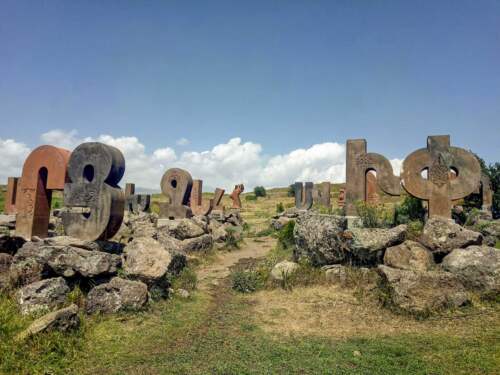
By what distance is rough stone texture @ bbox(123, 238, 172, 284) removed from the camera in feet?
20.9

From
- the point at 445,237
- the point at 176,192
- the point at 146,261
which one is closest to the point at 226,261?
the point at 146,261

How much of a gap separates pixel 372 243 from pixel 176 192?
37.3 feet

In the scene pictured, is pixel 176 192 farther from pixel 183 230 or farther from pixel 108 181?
pixel 108 181

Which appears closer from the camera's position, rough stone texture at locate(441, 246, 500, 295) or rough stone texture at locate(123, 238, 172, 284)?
rough stone texture at locate(441, 246, 500, 295)

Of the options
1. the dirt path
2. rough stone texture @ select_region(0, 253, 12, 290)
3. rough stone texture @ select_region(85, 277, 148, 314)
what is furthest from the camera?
the dirt path

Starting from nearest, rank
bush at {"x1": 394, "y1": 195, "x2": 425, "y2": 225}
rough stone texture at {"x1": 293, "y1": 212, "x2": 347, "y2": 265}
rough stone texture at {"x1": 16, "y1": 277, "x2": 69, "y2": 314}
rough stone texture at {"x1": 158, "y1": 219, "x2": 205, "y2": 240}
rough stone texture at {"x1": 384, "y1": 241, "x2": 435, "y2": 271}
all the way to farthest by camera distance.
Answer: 1. rough stone texture at {"x1": 16, "y1": 277, "x2": 69, "y2": 314}
2. rough stone texture at {"x1": 384, "y1": 241, "x2": 435, "y2": 271}
3. rough stone texture at {"x1": 293, "y1": 212, "x2": 347, "y2": 265}
4. bush at {"x1": 394, "y1": 195, "x2": 425, "y2": 225}
5. rough stone texture at {"x1": 158, "y1": 219, "x2": 205, "y2": 240}

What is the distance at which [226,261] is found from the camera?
11656mm

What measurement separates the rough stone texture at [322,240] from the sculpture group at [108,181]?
3.82 metres

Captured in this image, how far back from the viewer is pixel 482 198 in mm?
19078

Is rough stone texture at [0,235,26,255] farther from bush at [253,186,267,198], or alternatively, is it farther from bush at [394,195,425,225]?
bush at [253,186,267,198]

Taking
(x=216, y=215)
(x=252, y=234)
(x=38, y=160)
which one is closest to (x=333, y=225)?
(x=38, y=160)

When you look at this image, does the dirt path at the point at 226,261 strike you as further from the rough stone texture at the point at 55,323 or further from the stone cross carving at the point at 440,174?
the stone cross carving at the point at 440,174

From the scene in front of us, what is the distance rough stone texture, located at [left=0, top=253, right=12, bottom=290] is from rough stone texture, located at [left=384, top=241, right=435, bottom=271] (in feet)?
24.6

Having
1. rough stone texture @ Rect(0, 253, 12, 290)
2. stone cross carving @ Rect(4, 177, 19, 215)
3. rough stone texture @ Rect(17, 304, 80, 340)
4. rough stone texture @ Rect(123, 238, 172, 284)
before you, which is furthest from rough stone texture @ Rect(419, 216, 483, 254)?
stone cross carving @ Rect(4, 177, 19, 215)
